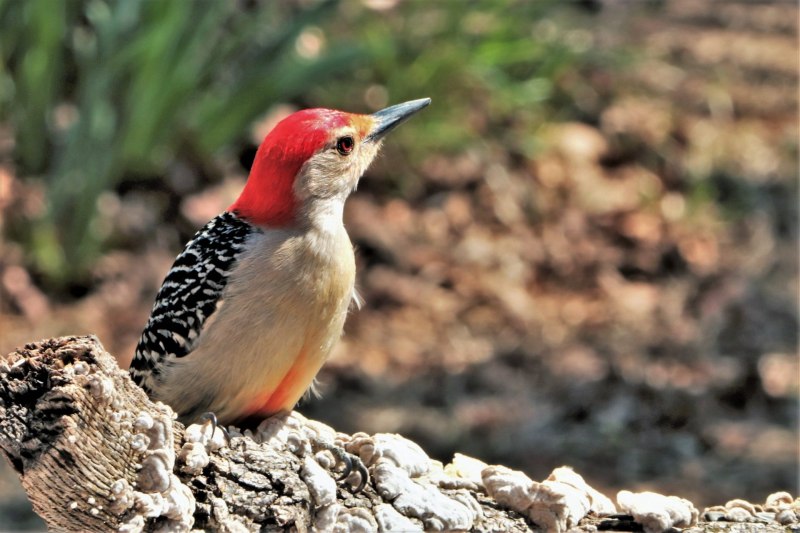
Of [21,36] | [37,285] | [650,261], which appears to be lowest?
[37,285]

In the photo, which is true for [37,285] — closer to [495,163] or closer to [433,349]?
[433,349]

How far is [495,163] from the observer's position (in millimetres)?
7082

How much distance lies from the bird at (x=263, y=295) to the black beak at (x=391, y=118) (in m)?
0.19

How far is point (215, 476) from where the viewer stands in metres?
2.54

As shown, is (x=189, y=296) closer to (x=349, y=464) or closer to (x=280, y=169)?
(x=280, y=169)

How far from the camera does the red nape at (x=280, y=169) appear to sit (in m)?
3.30

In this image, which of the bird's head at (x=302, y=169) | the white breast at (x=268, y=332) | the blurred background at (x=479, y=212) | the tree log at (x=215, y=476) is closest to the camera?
the tree log at (x=215, y=476)

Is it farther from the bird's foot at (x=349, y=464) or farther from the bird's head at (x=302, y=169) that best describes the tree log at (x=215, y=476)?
the bird's head at (x=302, y=169)

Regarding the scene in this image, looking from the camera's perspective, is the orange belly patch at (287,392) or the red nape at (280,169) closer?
the orange belly patch at (287,392)

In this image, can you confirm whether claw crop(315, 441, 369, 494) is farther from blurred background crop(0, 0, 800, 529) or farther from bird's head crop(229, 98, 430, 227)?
blurred background crop(0, 0, 800, 529)

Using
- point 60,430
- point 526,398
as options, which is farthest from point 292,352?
point 526,398

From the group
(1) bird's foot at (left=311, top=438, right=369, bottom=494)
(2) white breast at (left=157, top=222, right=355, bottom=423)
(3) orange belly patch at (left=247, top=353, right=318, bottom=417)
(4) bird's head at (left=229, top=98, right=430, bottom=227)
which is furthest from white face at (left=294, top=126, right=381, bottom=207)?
(1) bird's foot at (left=311, top=438, right=369, bottom=494)

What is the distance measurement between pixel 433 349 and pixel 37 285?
2.04 metres

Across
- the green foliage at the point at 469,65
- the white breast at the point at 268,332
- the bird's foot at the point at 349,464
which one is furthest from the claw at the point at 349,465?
the green foliage at the point at 469,65
